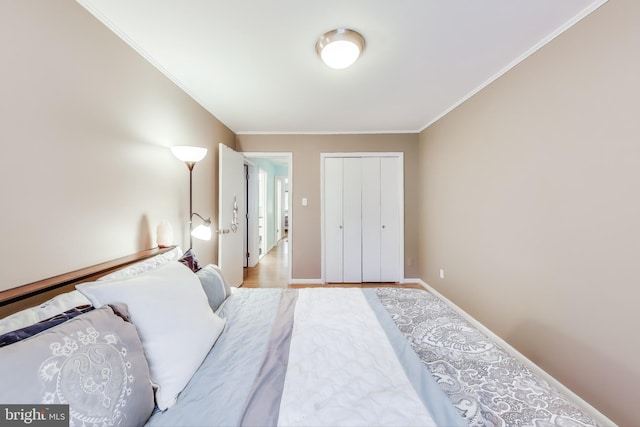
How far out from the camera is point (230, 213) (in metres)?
3.24

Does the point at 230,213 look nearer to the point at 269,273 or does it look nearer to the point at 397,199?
the point at 269,273

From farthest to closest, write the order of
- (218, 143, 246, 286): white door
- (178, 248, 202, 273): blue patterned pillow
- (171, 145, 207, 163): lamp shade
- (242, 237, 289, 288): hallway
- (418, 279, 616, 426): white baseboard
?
(242, 237, 289, 288): hallway, (218, 143, 246, 286): white door, (171, 145, 207, 163): lamp shade, (178, 248, 202, 273): blue patterned pillow, (418, 279, 616, 426): white baseboard

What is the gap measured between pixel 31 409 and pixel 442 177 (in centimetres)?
355

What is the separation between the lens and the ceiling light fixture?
1.60 metres

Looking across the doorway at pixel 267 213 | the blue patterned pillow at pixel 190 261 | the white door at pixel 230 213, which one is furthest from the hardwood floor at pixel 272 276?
the blue patterned pillow at pixel 190 261

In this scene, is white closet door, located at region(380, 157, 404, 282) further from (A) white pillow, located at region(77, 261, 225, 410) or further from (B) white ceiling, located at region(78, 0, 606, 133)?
(A) white pillow, located at region(77, 261, 225, 410)

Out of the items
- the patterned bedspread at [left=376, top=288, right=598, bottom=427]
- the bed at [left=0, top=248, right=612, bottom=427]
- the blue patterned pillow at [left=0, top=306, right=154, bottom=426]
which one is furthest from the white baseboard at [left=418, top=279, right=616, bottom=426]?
the blue patterned pillow at [left=0, top=306, right=154, bottom=426]

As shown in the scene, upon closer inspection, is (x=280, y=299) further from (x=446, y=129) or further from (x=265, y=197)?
(x=265, y=197)

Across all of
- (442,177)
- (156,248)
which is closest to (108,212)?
(156,248)

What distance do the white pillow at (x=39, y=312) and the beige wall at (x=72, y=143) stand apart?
0.30 m

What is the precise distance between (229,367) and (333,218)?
296 centimetres

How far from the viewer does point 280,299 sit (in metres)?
1.73

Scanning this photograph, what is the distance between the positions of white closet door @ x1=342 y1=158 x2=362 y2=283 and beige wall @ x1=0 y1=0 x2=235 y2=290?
2475 mm

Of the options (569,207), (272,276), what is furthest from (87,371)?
(272,276)
